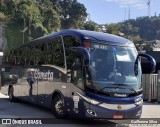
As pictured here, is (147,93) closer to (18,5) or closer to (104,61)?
(104,61)

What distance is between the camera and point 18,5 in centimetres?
7200

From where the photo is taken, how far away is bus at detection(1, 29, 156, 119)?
10.7 meters

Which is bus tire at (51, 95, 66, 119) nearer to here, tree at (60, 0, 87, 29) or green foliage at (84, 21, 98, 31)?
green foliage at (84, 21, 98, 31)

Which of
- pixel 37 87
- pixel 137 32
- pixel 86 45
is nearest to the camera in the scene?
pixel 86 45

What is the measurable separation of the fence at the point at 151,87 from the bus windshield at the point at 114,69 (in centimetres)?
1090

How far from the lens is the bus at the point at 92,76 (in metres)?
10.7

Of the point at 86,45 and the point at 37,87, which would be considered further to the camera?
the point at 37,87

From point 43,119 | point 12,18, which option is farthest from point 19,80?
point 12,18

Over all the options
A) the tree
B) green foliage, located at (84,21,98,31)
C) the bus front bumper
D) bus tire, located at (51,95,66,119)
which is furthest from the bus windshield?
the tree

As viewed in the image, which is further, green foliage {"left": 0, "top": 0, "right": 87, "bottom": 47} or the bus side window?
green foliage {"left": 0, "top": 0, "right": 87, "bottom": 47}

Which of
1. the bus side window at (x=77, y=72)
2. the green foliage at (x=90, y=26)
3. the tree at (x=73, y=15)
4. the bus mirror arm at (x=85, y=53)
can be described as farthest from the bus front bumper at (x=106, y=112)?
the tree at (x=73, y=15)

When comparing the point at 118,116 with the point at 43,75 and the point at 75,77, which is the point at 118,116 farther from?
the point at 43,75

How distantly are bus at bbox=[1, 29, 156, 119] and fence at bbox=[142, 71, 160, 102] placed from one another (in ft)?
32.9

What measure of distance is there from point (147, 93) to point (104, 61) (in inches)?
483
